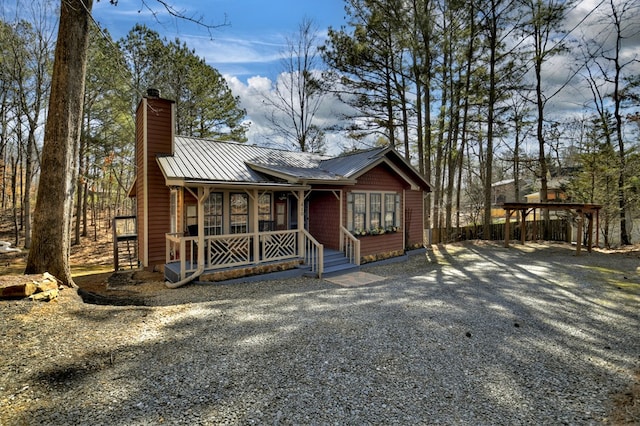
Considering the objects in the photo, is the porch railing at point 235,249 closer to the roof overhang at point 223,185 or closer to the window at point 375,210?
the roof overhang at point 223,185

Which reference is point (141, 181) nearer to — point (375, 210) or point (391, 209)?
point (375, 210)

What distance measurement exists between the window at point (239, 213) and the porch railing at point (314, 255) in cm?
199

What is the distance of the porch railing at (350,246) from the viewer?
10375 millimetres

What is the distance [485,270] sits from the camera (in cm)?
997

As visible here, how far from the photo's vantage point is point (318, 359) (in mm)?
3846

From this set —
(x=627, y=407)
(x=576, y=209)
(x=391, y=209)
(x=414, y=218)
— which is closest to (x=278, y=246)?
(x=391, y=209)

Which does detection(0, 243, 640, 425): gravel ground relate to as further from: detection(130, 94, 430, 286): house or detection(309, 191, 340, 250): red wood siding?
detection(309, 191, 340, 250): red wood siding

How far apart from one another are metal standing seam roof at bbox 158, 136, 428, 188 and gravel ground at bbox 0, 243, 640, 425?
3.40 meters

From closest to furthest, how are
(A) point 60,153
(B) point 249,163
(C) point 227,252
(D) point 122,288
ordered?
(A) point 60,153 → (D) point 122,288 → (C) point 227,252 → (B) point 249,163

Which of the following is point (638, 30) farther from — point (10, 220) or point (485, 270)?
point (10, 220)

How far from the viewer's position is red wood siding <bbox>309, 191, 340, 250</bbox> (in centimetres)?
1086

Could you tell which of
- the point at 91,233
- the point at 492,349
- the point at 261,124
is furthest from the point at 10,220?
the point at 492,349

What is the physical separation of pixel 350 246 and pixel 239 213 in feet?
12.3

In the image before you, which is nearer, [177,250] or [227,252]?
[227,252]
